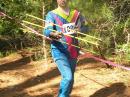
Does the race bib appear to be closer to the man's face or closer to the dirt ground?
the man's face

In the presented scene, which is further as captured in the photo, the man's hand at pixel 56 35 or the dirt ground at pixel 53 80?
the dirt ground at pixel 53 80

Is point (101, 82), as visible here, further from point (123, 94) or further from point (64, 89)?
point (64, 89)

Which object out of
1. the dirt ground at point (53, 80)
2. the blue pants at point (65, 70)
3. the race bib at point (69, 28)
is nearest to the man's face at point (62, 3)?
the race bib at point (69, 28)

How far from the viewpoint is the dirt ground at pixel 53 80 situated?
794 cm

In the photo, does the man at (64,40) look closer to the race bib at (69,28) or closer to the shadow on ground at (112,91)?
the race bib at (69,28)

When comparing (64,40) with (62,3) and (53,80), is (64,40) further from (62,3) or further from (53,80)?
(53,80)

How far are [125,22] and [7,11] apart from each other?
11.4ft

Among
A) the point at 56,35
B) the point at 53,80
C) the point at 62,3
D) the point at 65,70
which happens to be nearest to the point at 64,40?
the point at 56,35

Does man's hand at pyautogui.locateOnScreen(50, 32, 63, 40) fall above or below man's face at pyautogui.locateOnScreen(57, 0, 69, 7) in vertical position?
below

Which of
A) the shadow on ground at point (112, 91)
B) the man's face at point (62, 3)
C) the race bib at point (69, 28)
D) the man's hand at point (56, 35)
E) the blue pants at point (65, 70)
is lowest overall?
the shadow on ground at point (112, 91)

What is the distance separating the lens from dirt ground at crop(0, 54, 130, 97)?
7.94 meters

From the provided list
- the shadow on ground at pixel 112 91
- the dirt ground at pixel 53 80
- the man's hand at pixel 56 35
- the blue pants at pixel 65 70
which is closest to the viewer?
the man's hand at pixel 56 35

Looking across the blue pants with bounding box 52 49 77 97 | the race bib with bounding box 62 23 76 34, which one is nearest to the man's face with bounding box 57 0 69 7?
the race bib with bounding box 62 23 76 34

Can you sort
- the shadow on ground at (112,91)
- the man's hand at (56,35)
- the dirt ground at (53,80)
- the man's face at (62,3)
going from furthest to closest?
1. the dirt ground at (53,80)
2. the shadow on ground at (112,91)
3. the man's face at (62,3)
4. the man's hand at (56,35)
